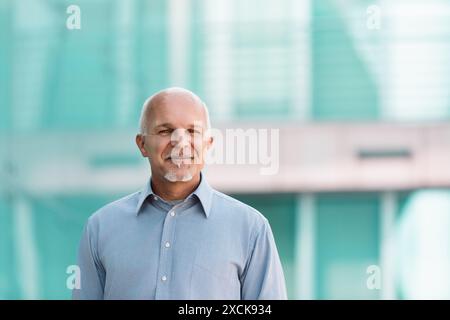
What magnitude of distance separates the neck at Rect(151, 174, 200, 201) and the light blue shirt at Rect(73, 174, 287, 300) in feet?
0.04

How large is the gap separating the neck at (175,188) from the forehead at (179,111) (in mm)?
105

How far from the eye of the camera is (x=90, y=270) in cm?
168

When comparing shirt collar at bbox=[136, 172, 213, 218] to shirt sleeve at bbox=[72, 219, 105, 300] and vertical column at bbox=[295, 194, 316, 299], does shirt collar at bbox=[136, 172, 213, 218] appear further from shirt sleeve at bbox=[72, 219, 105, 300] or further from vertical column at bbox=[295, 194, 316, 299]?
vertical column at bbox=[295, 194, 316, 299]

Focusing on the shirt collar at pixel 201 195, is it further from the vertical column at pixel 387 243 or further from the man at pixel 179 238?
the vertical column at pixel 387 243

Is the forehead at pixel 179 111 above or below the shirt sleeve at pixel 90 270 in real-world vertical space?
above

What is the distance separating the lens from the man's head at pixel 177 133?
5.36 ft

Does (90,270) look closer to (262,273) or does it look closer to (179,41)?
(262,273)

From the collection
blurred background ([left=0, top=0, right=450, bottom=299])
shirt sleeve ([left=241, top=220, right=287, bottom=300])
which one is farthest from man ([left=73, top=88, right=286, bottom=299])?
blurred background ([left=0, top=0, right=450, bottom=299])

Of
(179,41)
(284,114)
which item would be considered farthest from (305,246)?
(179,41)

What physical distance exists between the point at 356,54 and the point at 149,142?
3.72 feet

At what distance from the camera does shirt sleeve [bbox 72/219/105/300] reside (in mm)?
1683

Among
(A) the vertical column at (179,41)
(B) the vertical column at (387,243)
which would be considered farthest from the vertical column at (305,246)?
(A) the vertical column at (179,41)
